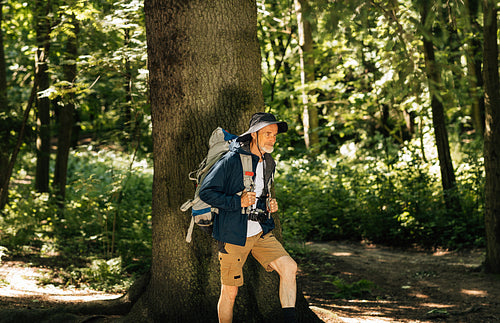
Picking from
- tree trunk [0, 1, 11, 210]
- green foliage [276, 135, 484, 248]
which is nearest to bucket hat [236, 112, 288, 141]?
green foliage [276, 135, 484, 248]

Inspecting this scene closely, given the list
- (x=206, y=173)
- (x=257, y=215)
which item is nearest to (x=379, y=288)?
(x=257, y=215)

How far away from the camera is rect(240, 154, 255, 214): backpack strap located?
421 centimetres

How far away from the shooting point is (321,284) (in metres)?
9.23

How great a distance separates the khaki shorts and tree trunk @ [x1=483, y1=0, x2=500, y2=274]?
18.7 ft

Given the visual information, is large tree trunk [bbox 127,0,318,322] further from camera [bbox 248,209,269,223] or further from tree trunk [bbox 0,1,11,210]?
tree trunk [bbox 0,1,11,210]

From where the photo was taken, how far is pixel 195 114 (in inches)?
199

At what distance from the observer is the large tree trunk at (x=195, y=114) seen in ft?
16.5

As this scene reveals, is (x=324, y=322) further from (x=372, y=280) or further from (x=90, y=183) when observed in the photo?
(x=90, y=183)

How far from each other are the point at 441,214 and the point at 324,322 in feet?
25.0

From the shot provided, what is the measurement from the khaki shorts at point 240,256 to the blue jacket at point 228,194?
0.50ft

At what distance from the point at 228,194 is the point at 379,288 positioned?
18.5 ft

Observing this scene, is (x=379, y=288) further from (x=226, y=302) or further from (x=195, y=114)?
(x=195, y=114)

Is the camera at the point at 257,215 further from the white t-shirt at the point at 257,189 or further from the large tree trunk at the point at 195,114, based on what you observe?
the large tree trunk at the point at 195,114

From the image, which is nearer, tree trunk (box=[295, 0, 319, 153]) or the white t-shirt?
the white t-shirt
